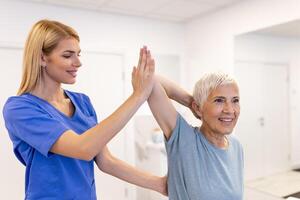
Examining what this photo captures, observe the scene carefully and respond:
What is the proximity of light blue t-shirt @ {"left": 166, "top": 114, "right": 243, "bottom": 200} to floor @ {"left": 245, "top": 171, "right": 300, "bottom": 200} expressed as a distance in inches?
71.7

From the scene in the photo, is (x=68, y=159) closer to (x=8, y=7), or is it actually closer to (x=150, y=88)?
(x=150, y=88)

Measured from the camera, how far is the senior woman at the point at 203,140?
94 cm

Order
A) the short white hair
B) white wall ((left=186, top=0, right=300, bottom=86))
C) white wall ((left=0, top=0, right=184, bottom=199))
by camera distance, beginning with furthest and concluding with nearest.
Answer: white wall ((left=0, top=0, right=184, bottom=199)) → white wall ((left=186, top=0, right=300, bottom=86)) → the short white hair

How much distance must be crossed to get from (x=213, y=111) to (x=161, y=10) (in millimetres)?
2514

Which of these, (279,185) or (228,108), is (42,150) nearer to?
(228,108)

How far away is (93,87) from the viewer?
3.29 m

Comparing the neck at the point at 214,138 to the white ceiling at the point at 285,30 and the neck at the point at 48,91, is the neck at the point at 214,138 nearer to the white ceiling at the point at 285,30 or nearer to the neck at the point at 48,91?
the neck at the point at 48,91

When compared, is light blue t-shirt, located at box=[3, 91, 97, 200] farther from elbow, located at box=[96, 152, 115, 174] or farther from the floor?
the floor

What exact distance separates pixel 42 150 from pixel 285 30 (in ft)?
8.44

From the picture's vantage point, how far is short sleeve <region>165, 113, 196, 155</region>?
97 cm

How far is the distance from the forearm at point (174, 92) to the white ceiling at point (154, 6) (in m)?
2.15

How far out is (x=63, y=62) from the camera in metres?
0.93

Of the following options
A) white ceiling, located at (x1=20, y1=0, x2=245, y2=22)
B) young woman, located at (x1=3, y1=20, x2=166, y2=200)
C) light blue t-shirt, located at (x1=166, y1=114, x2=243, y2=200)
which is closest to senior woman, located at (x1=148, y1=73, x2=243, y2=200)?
light blue t-shirt, located at (x1=166, y1=114, x2=243, y2=200)

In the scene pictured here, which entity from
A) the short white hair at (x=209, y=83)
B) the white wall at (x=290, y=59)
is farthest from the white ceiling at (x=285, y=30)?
the short white hair at (x=209, y=83)
